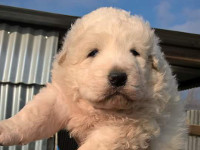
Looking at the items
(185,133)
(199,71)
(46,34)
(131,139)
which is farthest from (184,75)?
(131,139)

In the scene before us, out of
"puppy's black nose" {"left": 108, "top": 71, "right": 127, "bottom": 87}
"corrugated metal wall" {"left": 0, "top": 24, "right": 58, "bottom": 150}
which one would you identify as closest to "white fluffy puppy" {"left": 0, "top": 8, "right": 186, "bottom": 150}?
"puppy's black nose" {"left": 108, "top": 71, "right": 127, "bottom": 87}

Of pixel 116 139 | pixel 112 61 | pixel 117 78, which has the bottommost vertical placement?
pixel 116 139

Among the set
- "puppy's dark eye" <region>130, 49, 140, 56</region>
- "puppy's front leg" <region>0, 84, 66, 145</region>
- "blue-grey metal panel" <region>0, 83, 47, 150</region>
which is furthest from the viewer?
"blue-grey metal panel" <region>0, 83, 47, 150</region>

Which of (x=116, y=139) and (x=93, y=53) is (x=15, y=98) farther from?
(x=116, y=139)

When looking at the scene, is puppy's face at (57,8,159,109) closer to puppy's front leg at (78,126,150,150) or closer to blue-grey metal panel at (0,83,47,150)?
puppy's front leg at (78,126,150,150)

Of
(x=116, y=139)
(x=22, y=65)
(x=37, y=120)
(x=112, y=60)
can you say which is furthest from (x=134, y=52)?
(x=22, y=65)

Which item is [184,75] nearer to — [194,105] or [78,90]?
[194,105]

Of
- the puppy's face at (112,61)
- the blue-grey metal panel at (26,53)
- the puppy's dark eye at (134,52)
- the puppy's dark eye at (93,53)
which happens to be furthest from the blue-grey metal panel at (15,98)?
the puppy's dark eye at (134,52)

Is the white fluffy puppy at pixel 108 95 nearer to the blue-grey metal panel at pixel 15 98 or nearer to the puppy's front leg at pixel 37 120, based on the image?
the puppy's front leg at pixel 37 120
